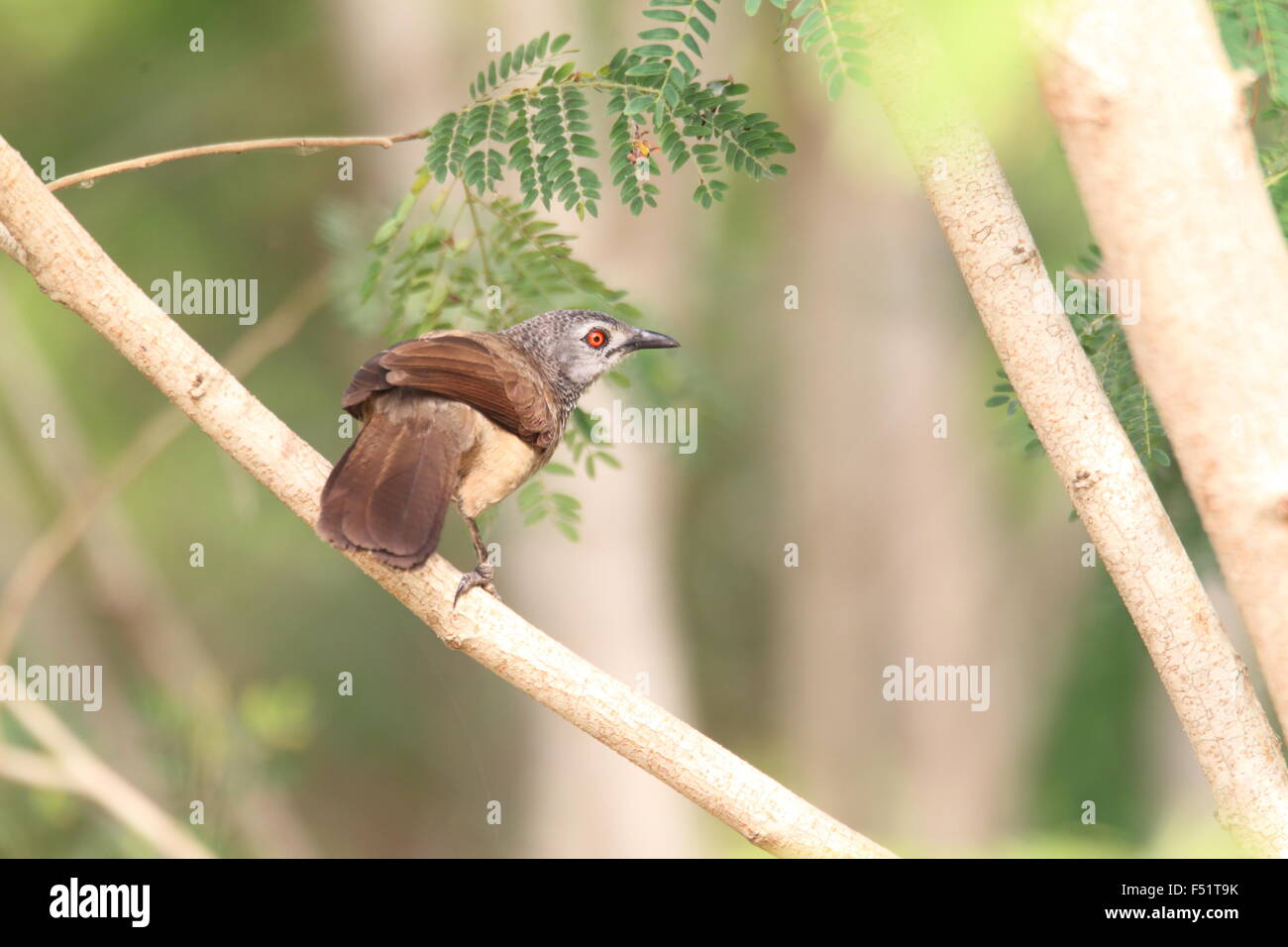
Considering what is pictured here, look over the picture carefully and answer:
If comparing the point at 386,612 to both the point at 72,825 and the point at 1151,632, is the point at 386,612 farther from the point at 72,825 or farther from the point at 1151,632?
the point at 1151,632

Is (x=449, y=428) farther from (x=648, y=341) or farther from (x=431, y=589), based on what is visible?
(x=648, y=341)

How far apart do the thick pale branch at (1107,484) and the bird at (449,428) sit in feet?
4.17

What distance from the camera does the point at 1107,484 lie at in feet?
7.49

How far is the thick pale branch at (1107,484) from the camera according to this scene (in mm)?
2256

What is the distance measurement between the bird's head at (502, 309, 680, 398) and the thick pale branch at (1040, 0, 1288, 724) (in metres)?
2.63

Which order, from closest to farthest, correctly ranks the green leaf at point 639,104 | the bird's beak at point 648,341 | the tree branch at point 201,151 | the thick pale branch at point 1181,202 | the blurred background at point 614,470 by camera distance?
the thick pale branch at point 1181,202 → the green leaf at point 639,104 → the tree branch at point 201,151 → the bird's beak at point 648,341 → the blurred background at point 614,470

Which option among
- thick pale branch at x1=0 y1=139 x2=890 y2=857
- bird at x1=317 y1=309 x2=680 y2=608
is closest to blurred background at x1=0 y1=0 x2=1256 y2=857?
bird at x1=317 y1=309 x2=680 y2=608

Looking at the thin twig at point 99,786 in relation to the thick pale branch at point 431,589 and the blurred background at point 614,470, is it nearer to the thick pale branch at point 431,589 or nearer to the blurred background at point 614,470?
the blurred background at point 614,470

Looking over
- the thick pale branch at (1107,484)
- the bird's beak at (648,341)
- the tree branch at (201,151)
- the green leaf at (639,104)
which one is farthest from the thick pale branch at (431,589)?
the bird's beak at (648,341)

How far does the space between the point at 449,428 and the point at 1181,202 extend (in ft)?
6.93

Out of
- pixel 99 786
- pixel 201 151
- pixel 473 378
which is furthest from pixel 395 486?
pixel 99 786

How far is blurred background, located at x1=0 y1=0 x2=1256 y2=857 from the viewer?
6.65 metres

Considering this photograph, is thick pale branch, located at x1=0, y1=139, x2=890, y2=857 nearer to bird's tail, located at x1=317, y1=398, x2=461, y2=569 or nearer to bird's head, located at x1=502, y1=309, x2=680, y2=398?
bird's tail, located at x1=317, y1=398, x2=461, y2=569
